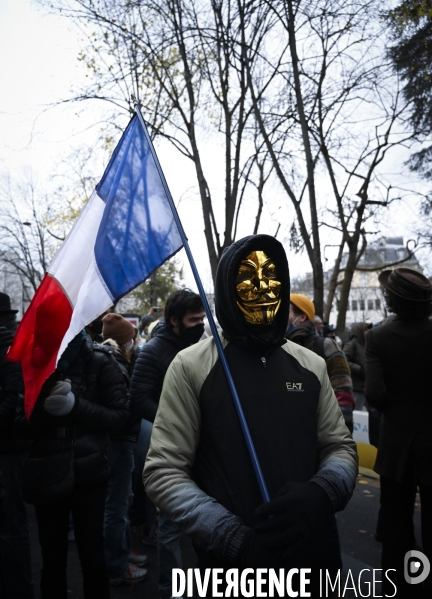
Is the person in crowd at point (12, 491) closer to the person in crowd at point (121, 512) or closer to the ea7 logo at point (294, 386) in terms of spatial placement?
the person in crowd at point (121, 512)

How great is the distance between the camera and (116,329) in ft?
15.0

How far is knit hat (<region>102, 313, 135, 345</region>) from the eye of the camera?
4.57 m

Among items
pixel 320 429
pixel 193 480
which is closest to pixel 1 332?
pixel 193 480

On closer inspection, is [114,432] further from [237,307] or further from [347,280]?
[347,280]

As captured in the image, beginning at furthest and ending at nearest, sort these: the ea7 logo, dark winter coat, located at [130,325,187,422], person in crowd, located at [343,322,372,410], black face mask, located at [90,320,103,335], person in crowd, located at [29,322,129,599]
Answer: person in crowd, located at [343,322,372,410]
black face mask, located at [90,320,103,335]
dark winter coat, located at [130,325,187,422]
person in crowd, located at [29,322,129,599]
the ea7 logo

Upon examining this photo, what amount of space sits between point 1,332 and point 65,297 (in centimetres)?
99

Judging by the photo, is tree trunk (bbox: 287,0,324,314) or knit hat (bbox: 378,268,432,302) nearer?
knit hat (bbox: 378,268,432,302)

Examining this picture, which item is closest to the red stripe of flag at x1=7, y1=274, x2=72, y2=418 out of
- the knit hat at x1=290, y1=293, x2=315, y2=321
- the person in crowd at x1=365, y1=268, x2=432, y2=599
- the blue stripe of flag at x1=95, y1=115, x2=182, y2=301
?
the blue stripe of flag at x1=95, y1=115, x2=182, y2=301

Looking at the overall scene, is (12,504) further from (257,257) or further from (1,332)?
(257,257)

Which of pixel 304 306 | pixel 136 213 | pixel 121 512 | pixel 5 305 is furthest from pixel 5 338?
pixel 304 306

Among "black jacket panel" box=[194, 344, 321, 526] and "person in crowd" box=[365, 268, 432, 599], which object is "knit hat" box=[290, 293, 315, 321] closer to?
"person in crowd" box=[365, 268, 432, 599]

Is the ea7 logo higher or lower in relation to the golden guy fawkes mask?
lower

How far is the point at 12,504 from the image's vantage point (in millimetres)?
3121

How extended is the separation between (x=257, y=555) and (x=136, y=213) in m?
1.63
